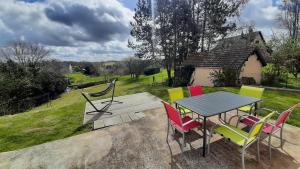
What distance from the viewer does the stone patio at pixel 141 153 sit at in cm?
247

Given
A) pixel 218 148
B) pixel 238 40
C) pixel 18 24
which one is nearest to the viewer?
pixel 218 148

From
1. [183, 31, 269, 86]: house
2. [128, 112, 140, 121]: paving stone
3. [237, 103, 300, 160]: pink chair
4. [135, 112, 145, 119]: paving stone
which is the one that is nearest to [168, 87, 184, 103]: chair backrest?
[135, 112, 145, 119]: paving stone

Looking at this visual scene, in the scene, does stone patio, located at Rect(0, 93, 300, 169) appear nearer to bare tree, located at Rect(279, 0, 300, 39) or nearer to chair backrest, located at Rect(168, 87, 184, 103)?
chair backrest, located at Rect(168, 87, 184, 103)

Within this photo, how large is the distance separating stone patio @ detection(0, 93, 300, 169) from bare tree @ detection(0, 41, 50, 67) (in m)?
19.5

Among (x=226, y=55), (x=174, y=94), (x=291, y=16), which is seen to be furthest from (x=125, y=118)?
(x=291, y=16)

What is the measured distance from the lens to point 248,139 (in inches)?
83.4

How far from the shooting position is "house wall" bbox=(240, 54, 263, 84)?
10953mm

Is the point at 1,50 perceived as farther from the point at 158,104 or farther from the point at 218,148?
the point at 218,148

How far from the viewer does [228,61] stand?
10773mm

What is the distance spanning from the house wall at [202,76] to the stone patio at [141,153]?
27.0 feet

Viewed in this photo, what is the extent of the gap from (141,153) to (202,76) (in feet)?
34.6

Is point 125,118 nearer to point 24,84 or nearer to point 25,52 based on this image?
point 24,84

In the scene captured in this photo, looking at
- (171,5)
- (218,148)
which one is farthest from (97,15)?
(218,148)

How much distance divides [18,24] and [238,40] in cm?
→ 1923
